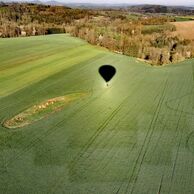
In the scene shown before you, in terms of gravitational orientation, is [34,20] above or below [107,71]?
below

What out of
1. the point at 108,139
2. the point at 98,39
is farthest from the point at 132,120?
the point at 98,39

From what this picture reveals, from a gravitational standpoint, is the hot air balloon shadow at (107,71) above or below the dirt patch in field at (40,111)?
below

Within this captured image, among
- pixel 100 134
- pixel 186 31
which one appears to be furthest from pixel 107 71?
pixel 186 31

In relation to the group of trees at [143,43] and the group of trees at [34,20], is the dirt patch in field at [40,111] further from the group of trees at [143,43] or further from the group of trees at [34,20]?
the group of trees at [34,20]

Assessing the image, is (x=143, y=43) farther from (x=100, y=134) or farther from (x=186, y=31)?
(x=100, y=134)

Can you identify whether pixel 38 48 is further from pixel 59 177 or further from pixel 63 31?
pixel 59 177

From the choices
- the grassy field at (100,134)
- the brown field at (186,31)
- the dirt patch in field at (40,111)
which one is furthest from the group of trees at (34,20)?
the dirt patch in field at (40,111)
